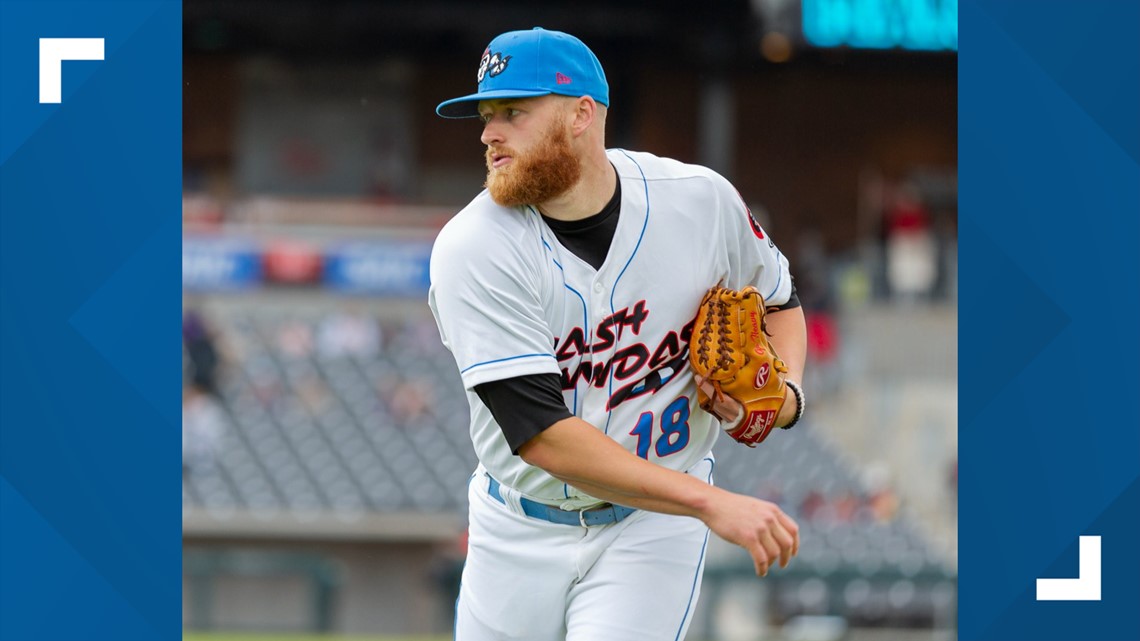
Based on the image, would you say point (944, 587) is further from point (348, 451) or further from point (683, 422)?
point (683, 422)

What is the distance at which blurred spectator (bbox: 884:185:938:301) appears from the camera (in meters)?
14.8

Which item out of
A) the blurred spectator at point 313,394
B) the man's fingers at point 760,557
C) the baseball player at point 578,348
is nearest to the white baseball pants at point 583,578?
the baseball player at point 578,348

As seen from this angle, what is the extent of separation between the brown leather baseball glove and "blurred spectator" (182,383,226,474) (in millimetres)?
9755

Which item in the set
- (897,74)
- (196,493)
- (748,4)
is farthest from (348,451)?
(897,74)

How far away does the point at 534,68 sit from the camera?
123 inches

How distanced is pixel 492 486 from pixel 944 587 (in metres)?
8.28

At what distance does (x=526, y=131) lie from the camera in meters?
3.17

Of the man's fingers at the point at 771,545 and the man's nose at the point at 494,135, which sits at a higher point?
the man's nose at the point at 494,135

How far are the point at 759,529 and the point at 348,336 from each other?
11969 millimetres
